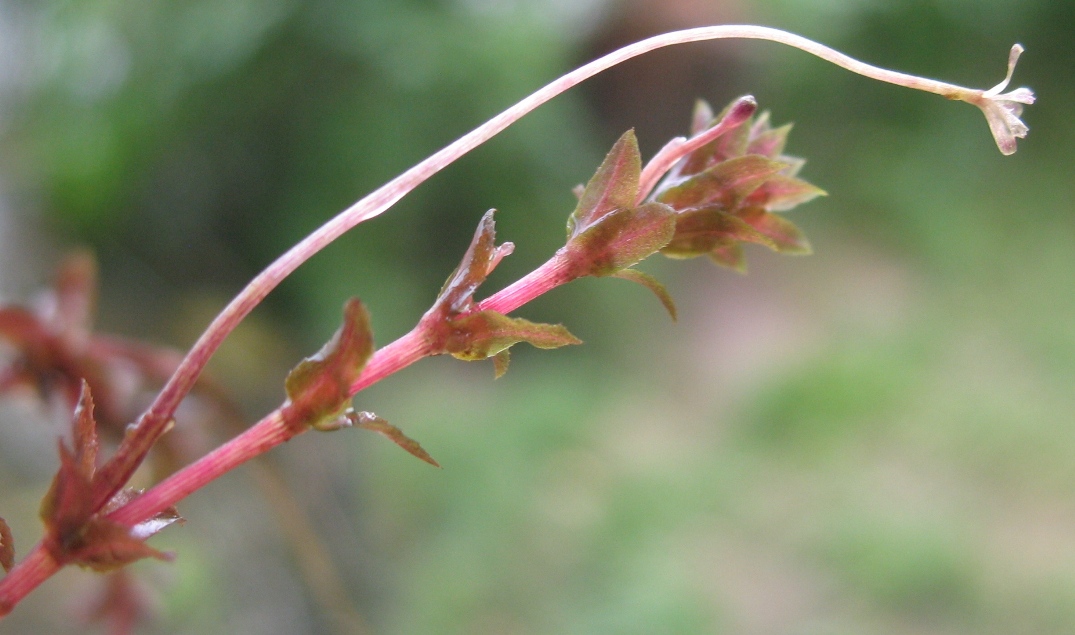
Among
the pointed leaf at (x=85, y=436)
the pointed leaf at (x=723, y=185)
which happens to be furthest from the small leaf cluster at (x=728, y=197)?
the pointed leaf at (x=85, y=436)

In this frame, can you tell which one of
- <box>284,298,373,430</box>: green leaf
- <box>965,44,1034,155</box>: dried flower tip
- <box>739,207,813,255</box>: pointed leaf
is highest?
<box>965,44,1034,155</box>: dried flower tip

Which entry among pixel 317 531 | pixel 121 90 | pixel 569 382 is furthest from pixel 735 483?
pixel 121 90

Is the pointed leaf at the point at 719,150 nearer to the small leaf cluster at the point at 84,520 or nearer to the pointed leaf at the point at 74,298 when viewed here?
the small leaf cluster at the point at 84,520

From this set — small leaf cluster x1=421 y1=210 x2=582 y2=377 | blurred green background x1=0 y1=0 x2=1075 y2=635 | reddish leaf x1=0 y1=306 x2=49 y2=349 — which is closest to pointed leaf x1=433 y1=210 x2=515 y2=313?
small leaf cluster x1=421 y1=210 x2=582 y2=377

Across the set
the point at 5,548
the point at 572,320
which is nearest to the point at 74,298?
the point at 5,548

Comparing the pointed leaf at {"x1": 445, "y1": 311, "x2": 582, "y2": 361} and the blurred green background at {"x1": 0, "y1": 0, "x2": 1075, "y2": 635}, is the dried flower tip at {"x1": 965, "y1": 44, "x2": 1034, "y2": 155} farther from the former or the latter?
the blurred green background at {"x1": 0, "y1": 0, "x2": 1075, "y2": 635}

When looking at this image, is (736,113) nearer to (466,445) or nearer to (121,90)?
(466,445)
